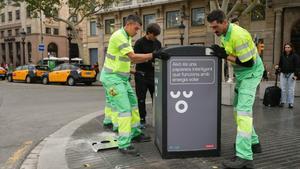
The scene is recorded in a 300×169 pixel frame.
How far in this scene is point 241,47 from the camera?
4.51 metres

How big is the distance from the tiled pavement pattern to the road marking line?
72 cm

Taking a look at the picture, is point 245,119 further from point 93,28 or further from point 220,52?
point 93,28

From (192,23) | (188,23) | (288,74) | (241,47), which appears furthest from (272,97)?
(188,23)

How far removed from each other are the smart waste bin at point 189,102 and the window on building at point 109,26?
3483cm

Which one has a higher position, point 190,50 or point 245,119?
point 190,50

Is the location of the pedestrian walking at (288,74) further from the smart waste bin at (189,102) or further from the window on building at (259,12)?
the window on building at (259,12)

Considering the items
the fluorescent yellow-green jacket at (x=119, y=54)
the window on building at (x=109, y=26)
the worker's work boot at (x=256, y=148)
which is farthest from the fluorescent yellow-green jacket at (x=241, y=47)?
the window on building at (x=109, y=26)

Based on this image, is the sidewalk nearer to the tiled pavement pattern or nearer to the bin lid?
the tiled pavement pattern

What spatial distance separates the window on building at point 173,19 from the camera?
33000 millimetres

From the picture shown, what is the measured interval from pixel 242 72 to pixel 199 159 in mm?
1250

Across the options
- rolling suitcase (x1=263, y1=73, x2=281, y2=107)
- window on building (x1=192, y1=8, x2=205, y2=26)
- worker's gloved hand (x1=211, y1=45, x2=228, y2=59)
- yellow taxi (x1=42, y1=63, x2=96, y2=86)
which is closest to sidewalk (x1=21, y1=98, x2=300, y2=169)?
worker's gloved hand (x1=211, y1=45, x2=228, y2=59)

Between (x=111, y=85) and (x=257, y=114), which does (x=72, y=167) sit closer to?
(x=111, y=85)

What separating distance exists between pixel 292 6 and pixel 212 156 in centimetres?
2241

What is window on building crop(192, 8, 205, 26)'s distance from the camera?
31261 millimetres
